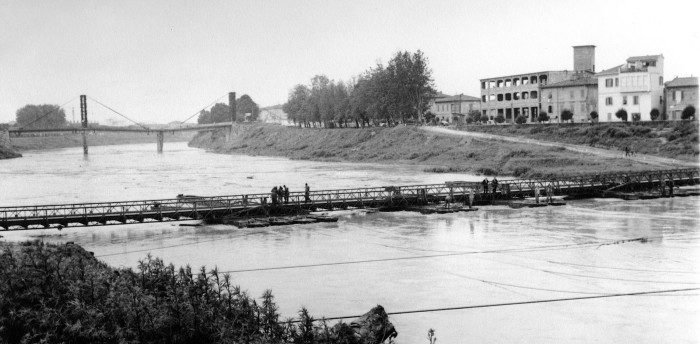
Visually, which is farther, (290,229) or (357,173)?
(357,173)

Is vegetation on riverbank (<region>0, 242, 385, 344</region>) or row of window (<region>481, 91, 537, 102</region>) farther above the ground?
row of window (<region>481, 91, 537, 102</region>)

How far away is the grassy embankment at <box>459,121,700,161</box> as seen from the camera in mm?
83812

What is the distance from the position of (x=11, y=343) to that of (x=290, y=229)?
93.0ft

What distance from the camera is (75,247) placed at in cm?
2869

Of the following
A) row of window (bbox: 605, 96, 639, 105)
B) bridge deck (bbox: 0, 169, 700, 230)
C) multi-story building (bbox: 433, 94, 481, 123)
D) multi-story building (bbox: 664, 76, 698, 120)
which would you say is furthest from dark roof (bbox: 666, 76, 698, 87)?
multi-story building (bbox: 433, 94, 481, 123)

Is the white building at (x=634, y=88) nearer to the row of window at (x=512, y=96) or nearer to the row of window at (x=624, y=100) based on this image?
the row of window at (x=624, y=100)

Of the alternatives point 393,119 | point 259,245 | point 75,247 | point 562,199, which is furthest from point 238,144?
point 75,247

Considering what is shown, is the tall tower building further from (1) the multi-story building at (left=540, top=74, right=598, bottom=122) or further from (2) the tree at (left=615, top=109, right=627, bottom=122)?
(2) the tree at (left=615, top=109, right=627, bottom=122)

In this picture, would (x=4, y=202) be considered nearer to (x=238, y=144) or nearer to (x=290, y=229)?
(x=290, y=229)

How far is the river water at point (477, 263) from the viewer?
26.3m

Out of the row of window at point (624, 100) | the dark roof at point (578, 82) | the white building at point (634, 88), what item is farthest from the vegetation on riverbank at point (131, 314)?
the dark roof at point (578, 82)

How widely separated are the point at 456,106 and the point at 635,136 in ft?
250

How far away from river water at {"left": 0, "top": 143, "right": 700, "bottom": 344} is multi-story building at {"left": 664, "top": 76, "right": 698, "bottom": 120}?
43988mm

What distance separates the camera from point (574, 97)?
383ft
